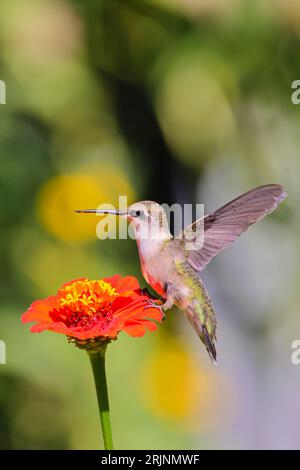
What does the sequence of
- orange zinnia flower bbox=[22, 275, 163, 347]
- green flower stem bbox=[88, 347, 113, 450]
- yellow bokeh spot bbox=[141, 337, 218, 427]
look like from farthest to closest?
yellow bokeh spot bbox=[141, 337, 218, 427] → orange zinnia flower bbox=[22, 275, 163, 347] → green flower stem bbox=[88, 347, 113, 450]

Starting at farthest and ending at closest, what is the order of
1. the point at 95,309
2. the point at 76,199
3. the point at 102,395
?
the point at 76,199 → the point at 95,309 → the point at 102,395

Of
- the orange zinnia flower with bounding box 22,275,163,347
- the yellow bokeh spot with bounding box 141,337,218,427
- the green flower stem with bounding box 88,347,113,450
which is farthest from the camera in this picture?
the yellow bokeh spot with bounding box 141,337,218,427

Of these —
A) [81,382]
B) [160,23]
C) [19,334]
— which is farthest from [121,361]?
[160,23]

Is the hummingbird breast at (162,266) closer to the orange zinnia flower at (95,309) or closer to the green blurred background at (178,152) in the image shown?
the orange zinnia flower at (95,309)

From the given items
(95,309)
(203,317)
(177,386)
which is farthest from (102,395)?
(177,386)

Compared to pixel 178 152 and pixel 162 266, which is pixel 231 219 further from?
pixel 178 152

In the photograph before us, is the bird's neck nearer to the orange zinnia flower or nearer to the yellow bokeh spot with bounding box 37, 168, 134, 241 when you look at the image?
the orange zinnia flower

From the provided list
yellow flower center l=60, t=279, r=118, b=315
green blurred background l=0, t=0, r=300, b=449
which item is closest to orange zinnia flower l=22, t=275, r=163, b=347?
yellow flower center l=60, t=279, r=118, b=315

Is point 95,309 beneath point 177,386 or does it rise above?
above
